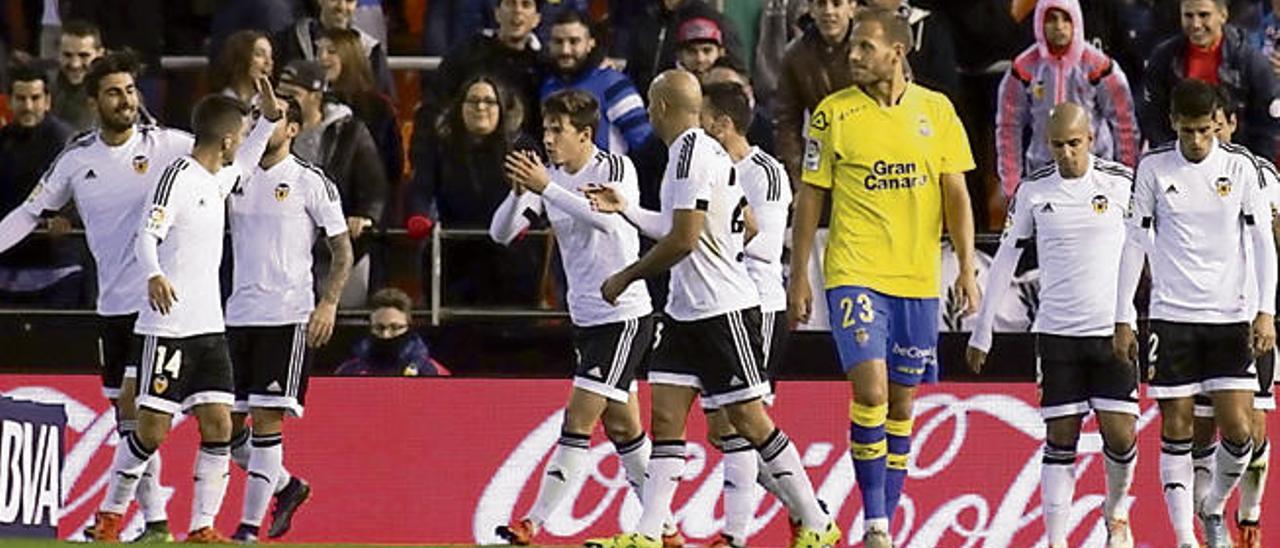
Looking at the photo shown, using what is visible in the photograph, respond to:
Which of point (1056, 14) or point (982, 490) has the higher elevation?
point (1056, 14)

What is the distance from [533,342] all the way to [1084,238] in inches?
145

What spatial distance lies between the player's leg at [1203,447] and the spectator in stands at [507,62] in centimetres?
450

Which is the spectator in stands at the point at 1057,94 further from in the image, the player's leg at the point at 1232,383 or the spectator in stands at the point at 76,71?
the spectator in stands at the point at 76,71

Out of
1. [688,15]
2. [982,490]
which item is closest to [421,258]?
[688,15]

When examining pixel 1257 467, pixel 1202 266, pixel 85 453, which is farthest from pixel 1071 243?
pixel 85 453

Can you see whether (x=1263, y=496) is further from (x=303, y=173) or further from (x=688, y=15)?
(x=303, y=173)

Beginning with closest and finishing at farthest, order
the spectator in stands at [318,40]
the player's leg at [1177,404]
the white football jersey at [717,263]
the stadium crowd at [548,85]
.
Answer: the white football jersey at [717,263]
the player's leg at [1177,404]
the stadium crowd at [548,85]
the spectator in stands at [318,40]

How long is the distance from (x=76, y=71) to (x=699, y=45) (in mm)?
3891

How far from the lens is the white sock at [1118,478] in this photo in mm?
18562

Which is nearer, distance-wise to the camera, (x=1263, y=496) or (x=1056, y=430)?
(x=1056, y=430)

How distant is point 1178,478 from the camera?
1830cm

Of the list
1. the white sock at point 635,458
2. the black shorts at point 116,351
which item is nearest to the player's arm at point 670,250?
the white sock at point 635,458

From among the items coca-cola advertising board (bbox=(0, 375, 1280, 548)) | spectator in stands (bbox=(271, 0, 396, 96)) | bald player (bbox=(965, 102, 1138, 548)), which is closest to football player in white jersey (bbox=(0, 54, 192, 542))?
coca-cola advertising board (bbox=(0, 375, 1280, 548))

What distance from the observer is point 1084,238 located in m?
18.5
